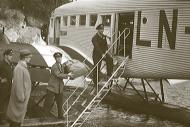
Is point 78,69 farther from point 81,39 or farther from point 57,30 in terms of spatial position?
point 57,30

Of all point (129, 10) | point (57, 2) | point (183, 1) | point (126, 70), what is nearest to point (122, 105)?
point (126, 70)

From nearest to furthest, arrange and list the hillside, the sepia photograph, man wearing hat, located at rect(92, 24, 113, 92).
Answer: the sepia photograph
man wearing hat, located at rect(92, 24, 113, 92)
the hillside

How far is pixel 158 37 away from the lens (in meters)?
15.0

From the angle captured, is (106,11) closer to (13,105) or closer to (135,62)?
(135,62)

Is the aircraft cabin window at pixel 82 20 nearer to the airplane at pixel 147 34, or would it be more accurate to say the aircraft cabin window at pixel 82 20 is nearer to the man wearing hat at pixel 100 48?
the airplane at pixel 147 34

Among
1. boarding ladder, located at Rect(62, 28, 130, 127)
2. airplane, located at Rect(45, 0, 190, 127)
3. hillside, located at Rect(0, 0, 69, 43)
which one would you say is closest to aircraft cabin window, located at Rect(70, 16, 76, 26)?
airplane, located at Rect(45, 0, 190, 127)

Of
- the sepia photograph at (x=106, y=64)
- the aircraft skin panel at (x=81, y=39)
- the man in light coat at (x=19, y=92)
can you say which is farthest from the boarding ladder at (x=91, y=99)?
the man in light coat at (x=19, y=92)

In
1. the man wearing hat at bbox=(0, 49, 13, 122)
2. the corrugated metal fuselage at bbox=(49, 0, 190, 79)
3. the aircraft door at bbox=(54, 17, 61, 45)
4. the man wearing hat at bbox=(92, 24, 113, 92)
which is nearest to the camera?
the man wearing hat at bbox=(0, 49, 13, 122)

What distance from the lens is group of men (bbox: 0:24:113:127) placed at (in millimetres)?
9570

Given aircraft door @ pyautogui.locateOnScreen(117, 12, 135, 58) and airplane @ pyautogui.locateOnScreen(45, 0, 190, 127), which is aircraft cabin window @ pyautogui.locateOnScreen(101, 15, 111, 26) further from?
aircraft door @ pyautogui.locateOnScreen(117, 12, 135, 58)

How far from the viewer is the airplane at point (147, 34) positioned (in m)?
14.1

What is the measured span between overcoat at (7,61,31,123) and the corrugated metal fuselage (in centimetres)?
648

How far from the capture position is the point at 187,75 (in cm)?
1392

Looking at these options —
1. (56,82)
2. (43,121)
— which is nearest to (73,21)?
(56,82)
